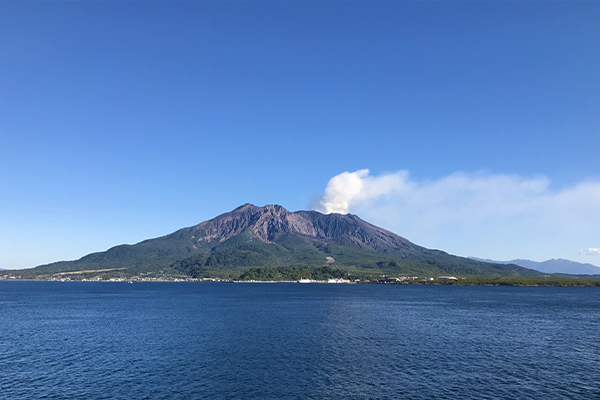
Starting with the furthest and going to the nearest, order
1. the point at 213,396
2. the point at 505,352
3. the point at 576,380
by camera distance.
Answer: the point at 505,352, the point at 576,380, the point at 213,396

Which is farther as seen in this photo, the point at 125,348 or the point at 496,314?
the point at 496,314

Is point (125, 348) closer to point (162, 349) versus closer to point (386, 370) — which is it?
point (162, 349)

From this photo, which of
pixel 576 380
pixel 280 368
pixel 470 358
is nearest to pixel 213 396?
pixel 280 368

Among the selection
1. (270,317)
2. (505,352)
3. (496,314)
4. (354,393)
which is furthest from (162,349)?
(496,314)

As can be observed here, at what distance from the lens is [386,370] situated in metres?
69.0

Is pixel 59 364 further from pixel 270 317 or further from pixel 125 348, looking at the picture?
Result: pixel 270 317

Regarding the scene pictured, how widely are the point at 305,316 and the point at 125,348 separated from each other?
72.4 m

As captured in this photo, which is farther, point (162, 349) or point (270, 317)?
point (270, 317)

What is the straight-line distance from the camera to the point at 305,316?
145 metres

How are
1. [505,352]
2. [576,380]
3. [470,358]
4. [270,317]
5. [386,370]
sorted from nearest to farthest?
[576,380] → [386,370] → [470,358] → [505,352] → [270,317]

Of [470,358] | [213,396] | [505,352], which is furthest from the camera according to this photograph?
[505,352]

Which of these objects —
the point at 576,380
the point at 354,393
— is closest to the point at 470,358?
the point at 576,380

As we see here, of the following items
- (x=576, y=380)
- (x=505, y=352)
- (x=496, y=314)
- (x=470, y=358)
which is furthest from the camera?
(x=496, y=314)

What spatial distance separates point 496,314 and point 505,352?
7659 centimetres
